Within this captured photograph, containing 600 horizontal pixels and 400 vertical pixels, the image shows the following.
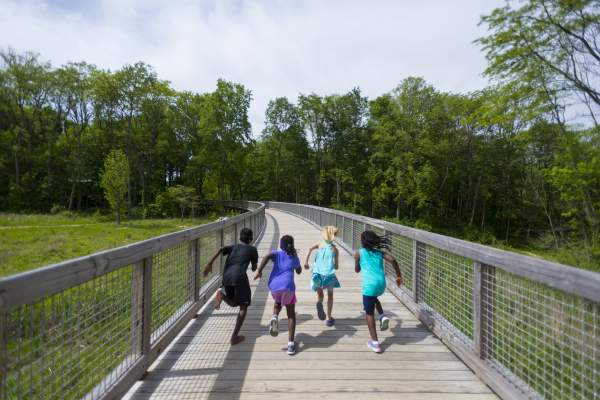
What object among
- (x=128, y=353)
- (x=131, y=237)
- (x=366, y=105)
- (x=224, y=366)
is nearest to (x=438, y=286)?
(x=224, y=366)

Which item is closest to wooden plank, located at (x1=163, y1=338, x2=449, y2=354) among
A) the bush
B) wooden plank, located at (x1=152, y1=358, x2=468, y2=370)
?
wooden plank, located at (x1=152, y1=358, x2=468, y2=370)

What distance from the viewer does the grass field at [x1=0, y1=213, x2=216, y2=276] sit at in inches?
731

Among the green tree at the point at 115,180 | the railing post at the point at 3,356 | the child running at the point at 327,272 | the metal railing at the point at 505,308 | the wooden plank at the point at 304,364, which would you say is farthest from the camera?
the green tree at the point at 115,180

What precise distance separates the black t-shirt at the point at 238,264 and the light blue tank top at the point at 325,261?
92 centimetres

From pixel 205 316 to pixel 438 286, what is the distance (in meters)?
3.16

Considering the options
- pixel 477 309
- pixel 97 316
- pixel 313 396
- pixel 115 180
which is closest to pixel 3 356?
pixel 97 316

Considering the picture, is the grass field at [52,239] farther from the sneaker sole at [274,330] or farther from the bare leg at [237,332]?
the sneaker sole at [274,330]

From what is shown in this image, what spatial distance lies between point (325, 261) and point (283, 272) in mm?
756

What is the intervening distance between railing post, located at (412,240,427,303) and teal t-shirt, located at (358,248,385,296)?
1.30 metres

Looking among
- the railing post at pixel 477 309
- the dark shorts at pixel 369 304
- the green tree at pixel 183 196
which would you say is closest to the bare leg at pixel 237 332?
the dark shorts at pixel 369 304

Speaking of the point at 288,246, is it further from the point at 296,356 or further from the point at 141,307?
the point at 141,307

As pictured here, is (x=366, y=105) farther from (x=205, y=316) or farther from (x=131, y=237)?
(x=205, y=316)

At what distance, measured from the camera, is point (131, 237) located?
2614 cm

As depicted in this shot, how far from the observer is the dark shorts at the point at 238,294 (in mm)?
3953
